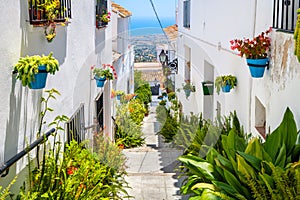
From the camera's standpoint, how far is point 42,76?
3.42 m

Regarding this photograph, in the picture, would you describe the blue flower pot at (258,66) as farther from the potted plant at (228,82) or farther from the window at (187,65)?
the window at (187,65)

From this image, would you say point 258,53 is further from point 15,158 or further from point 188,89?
point 188,89

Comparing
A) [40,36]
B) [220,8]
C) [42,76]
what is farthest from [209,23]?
[42,76]

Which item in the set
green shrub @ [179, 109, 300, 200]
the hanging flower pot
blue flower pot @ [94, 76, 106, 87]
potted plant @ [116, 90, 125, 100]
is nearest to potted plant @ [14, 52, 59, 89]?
green shrub @ [179, 109, 300, 200]

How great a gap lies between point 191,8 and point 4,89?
9.51m

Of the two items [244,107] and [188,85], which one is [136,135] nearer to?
[188,85]

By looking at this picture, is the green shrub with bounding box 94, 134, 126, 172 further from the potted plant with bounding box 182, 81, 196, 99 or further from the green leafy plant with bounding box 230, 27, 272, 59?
the potted plant with bounding box 182, 81, 196, 99

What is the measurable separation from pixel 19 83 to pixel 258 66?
282cm

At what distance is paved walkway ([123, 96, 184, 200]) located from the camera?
6.59 metres

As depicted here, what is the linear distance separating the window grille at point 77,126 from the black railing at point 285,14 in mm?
3086

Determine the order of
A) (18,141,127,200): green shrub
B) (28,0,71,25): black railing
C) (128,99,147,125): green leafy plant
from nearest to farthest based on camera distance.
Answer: (18,141,127,200): green shrub
(28,0,71,25): black railing
(128,99,147,125): green leafy plant

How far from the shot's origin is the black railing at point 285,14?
165 inches

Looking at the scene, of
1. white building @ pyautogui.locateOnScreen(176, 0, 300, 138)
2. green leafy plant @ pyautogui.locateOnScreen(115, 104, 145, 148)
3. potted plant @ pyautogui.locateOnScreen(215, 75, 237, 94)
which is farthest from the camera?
green leafy plant @ pyautogui.locateOnScreen(115, 104, 145, 148)

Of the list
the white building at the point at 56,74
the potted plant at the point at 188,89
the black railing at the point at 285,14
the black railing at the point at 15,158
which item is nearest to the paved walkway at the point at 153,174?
the white building at the point at 56,74
